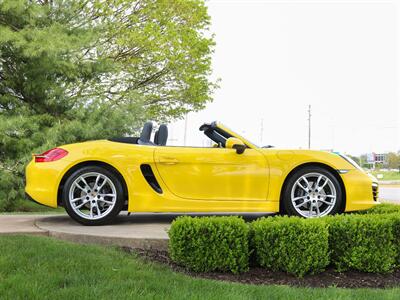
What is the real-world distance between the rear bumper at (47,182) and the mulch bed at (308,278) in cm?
144

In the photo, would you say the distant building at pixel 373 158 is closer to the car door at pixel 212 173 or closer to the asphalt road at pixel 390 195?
the asphalt road at pixel 390 195

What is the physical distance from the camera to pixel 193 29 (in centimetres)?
Result: 1841

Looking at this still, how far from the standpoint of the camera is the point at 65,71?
12.1 m

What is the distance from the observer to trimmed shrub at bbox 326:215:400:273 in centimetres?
386

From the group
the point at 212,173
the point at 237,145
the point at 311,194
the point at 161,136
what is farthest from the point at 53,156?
the point at 311,194

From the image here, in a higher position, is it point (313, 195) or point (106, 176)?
point (106, 176)

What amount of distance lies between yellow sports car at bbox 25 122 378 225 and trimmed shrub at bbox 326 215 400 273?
106 centimetres

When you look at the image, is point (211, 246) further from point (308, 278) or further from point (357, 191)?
point (357, 191)

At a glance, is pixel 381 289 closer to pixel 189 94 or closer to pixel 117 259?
pixel 117 259

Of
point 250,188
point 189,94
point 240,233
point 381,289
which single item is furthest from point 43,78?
point 381,289

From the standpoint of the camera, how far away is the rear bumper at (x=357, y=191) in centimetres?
505

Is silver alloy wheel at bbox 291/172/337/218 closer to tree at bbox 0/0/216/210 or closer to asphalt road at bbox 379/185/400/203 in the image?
tree at bbox 0/0/216/210

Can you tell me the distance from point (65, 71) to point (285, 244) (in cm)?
987

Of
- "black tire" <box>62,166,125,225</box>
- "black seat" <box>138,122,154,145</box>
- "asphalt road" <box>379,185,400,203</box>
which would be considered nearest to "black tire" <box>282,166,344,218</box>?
"black seat" <box>138,122,154,145</box>
